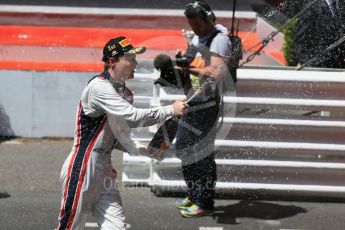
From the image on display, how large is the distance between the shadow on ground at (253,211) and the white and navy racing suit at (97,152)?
1975 mm

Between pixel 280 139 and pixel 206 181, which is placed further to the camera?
pixel 280 139

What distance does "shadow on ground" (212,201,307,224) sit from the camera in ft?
23.5

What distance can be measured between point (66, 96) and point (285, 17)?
300 centimetres

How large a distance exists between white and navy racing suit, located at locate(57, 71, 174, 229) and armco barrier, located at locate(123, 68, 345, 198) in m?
2.24

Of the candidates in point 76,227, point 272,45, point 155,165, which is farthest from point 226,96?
point 272,45

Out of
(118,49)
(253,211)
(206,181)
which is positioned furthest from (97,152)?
(253,211)

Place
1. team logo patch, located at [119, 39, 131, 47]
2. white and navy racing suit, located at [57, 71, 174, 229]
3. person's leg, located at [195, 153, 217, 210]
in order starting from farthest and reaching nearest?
person's leg, located at [195, 153, 217, 210] → team logo patch, located at [119, 39, 131, 47] → white and navy racing suit, located at [57, 71, 174, 229]

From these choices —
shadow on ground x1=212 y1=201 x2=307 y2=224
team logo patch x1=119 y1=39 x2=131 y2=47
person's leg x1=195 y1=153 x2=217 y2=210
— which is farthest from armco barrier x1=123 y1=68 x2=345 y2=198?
team logo patch x1=119 y1=39 x2=131 y2=47

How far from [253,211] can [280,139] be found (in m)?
0.78

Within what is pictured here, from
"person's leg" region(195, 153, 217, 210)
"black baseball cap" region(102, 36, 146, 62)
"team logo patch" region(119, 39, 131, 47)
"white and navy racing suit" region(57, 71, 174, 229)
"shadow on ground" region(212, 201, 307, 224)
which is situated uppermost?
"team logo patch" region(119, 39, 131, 47)

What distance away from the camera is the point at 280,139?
7.55 m

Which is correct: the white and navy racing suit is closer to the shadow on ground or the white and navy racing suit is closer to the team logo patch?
the team logo patch

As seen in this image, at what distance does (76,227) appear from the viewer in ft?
17.0

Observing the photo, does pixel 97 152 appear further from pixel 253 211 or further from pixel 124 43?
pixel 253 211
